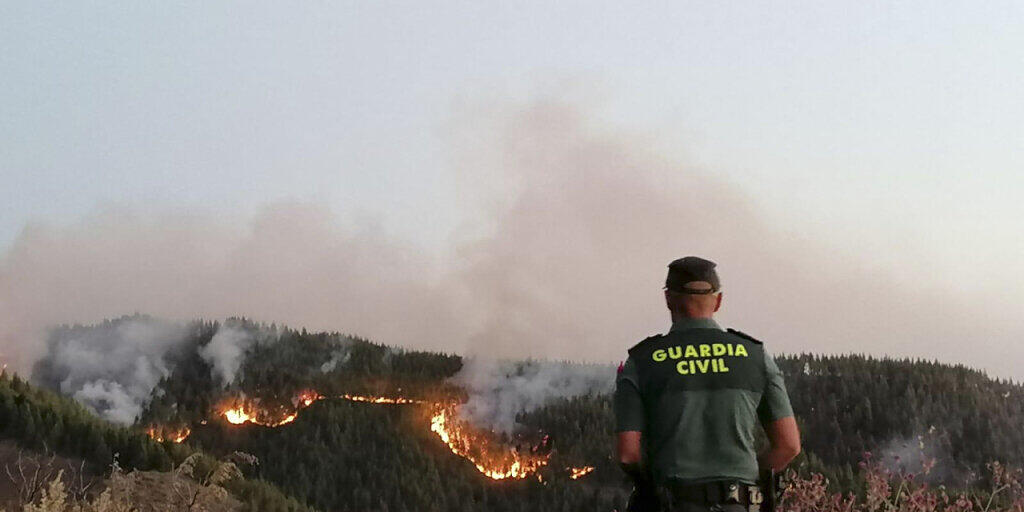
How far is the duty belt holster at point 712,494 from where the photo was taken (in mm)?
6254

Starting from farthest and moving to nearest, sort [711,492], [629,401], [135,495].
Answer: [135,495]
[629,401]
[711,492]

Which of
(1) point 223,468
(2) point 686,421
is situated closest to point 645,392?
(2) point 686,421

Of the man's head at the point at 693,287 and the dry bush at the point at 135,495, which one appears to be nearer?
the man's head at the point at 693,287

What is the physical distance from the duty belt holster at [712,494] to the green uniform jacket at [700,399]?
0.04 m

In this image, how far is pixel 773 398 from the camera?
6410 millimetres

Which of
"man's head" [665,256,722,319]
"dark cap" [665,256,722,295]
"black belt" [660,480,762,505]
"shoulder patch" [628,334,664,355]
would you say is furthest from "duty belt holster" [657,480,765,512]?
"dark cap" [665,256,722,295]

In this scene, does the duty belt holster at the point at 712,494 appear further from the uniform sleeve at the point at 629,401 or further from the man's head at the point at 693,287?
the man's head at the point at 693,287

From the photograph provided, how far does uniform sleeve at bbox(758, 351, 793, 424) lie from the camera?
21.0 ft

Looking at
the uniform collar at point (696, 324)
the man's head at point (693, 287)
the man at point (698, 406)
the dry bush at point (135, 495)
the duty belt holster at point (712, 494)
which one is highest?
the man's head at point (693, 287)

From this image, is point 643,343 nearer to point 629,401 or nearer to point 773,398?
point 629,401

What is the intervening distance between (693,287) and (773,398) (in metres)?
0.85

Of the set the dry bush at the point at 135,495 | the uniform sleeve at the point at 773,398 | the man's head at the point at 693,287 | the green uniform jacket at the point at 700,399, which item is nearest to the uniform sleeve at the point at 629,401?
the green uniform jacket at the point at 700,399

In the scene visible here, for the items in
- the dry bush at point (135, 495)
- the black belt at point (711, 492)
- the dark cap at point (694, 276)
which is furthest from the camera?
the dry bush at point (135, 495)

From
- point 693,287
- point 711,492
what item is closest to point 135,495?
point 711,492
